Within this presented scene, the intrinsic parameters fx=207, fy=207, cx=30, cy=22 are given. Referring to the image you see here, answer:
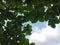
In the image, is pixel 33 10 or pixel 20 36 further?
pixel 20 36

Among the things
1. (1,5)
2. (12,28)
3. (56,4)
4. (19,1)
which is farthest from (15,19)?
(56,4)

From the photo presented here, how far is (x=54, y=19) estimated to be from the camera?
786 cm

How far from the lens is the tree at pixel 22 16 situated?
7379 mm

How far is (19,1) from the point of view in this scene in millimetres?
7223

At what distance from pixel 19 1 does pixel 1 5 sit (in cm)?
106

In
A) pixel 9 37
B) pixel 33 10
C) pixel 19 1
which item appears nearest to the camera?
pixel 19 1

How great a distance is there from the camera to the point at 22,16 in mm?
8250

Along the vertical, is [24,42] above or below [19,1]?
below

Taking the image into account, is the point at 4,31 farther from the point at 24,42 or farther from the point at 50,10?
the point at 50,10

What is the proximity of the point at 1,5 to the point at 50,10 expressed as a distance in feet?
6.23

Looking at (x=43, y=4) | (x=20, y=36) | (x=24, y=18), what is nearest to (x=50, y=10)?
(x=43, y=4)

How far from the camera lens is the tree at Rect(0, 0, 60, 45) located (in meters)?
7.38

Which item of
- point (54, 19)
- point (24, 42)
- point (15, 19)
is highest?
point (15, 19)

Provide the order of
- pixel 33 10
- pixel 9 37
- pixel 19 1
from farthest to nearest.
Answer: pixel 9 37 → pixel 33 10 → pixel 19 1
